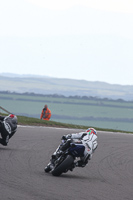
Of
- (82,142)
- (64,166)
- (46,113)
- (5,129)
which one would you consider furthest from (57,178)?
(46,113)

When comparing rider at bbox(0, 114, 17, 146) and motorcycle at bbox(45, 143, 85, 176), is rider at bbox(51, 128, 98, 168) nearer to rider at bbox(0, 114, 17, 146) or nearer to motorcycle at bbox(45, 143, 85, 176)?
motorcycle at bbox(45, 143, 85, 176)

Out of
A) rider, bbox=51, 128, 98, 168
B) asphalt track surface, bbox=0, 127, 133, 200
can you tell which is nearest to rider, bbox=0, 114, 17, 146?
asphalt track surface, bbox=0, 127, 133, 200

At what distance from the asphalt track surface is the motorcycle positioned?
16cm

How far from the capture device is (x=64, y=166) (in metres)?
11.2

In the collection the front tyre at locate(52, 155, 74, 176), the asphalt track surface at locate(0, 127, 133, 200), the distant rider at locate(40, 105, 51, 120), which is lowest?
the asphalt track surface at locate(0, 127, 133, 200)

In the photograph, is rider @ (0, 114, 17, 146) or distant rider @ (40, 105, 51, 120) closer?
rider @ (0, 114, 17, 146)

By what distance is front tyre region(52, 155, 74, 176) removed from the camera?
11234 millimetres

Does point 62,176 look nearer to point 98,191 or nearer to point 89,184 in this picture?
point 89,184

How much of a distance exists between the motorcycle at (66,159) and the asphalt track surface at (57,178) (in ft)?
0.54

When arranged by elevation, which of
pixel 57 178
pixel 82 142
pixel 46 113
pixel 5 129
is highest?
pixel 82 142

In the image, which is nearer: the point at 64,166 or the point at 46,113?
the point at 64,166

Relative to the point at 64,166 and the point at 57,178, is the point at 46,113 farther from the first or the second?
the point at 57,178

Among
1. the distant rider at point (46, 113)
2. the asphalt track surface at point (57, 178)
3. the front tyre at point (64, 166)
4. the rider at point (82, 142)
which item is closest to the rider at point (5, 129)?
the asphalt track surface at point (57, 178)

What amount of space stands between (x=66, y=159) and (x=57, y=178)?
1.39ft
